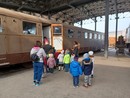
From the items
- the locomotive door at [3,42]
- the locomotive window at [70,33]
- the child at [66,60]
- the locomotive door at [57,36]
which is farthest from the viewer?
the locomotive window at [70,33]

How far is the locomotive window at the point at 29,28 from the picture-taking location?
29.6 ft

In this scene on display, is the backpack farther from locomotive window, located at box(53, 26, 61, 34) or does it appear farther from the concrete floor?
locomotive window, located at box(53, 26, 61, 34)

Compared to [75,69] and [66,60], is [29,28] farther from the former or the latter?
[75,69]

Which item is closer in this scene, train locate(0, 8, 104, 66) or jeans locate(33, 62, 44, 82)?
jeans locate(33, 62, 44, 82)

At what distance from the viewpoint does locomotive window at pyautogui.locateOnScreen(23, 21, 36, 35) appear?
9016 millimetres

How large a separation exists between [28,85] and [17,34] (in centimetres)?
327

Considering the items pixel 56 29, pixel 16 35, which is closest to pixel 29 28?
pixel 16 35

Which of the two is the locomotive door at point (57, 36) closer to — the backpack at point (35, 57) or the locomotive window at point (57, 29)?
the locomotive window at point (57, 29)

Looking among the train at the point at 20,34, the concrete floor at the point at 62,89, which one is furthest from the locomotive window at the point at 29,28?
the concrete floor at the point at 62,89

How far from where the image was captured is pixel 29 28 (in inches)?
368

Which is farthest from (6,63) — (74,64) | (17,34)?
(74,64)

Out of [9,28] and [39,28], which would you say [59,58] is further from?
[9,28]

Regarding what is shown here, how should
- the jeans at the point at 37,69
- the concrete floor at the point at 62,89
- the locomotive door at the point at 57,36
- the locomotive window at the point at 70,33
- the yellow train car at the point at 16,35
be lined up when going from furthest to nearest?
the locomotive window at the point at 70,33, the locomotive door at the point at 57,36, the yellow train car at the point at 16,35, the jeans at the point at 37,69, the concrete floor at the point at 62,89

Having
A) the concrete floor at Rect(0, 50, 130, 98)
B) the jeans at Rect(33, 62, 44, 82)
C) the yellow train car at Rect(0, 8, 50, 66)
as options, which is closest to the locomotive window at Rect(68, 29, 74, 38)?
the yellow train car at Rect(0, 8, 50, 66)
